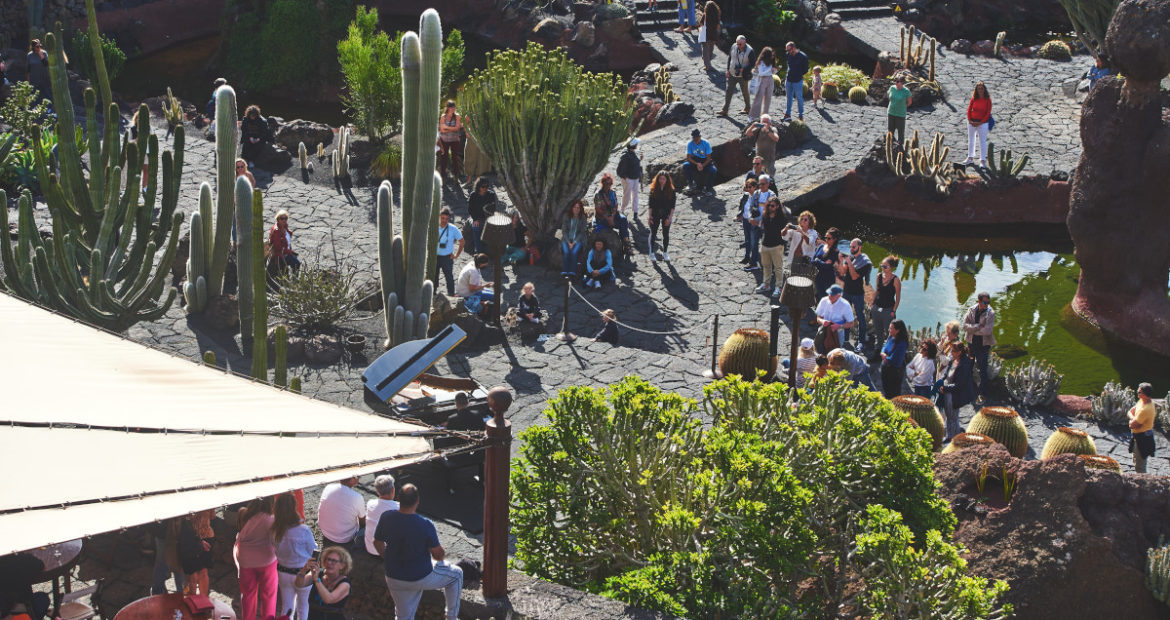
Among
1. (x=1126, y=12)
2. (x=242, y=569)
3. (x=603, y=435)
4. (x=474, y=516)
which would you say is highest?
(x=1126, y=12)

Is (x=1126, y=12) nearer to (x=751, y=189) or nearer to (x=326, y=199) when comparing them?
(x=751, y=189)

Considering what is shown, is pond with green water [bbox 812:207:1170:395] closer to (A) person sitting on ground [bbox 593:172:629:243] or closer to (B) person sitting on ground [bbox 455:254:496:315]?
(A) person sitting on ground [bbox 593:172:629:243]

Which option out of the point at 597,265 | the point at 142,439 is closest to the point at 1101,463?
the point at 597,265

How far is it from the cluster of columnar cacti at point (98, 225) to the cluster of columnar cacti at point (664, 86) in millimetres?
11253

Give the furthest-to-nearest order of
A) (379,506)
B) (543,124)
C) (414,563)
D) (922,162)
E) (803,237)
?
(922,162), (543,124), (803,237), (379,506), (414,563)

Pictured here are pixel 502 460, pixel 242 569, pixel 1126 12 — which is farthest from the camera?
pixel 1126 12

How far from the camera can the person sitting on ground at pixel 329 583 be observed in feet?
27.0

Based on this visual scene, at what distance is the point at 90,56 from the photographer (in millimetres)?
24266

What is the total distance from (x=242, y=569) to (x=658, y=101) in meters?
15.8

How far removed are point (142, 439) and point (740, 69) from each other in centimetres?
1601

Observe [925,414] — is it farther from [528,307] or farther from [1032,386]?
[528,307]

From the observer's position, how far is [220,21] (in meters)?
28.2

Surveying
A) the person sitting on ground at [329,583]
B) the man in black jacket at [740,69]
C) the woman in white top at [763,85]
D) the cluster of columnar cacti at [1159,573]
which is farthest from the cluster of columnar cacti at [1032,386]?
the man in black jacket at [740,69]

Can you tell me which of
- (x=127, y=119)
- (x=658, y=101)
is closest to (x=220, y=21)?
(x=127, y=119)
